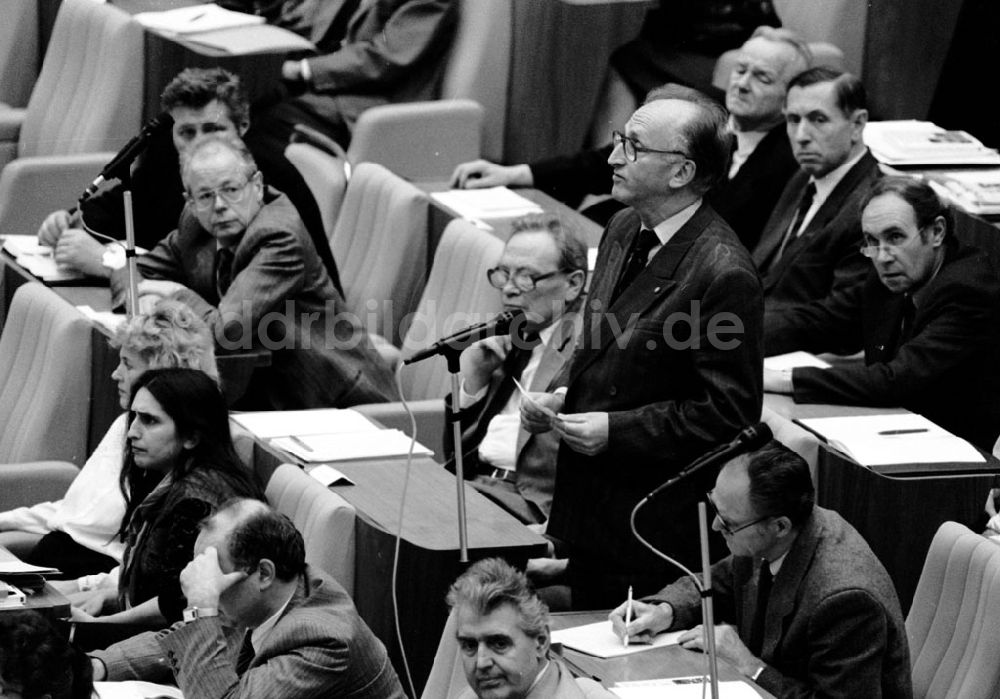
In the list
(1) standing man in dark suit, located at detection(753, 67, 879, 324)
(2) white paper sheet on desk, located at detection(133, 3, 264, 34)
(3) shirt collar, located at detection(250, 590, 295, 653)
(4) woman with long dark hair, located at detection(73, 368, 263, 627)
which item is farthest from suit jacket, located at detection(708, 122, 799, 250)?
(3) shirt collar, located at detection(250, 590, 295, 653)

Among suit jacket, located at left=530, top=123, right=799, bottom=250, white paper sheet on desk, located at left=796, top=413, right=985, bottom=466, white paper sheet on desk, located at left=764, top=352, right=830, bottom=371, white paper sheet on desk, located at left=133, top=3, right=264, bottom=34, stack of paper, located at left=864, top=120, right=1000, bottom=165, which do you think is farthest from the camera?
white paper sheet on desk, located at left=133, top=3, right=264, bottom=34

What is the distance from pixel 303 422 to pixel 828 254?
1.34 metres

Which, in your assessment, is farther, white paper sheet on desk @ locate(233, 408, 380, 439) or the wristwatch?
white paper sheet on desk @ locate(233, 408, 380, 439)

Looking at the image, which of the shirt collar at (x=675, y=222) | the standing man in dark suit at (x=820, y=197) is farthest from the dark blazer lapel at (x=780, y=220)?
the shirt collar at (x=675, y=222)

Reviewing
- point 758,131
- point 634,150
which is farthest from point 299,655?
point 758,131

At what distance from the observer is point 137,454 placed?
4.05 metres

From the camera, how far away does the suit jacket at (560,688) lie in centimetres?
312

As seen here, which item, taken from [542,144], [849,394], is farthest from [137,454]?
[542,144]

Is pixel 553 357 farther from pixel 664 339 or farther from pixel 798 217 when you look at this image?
pixel 798 217

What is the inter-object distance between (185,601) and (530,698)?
0.90 metres

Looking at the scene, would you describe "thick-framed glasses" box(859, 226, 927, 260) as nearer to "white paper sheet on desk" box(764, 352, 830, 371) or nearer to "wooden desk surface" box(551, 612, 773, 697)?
"white paper sheet on desk" box(764, 352, 830, 371)

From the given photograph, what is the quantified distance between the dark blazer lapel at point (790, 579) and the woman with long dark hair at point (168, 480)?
1008 mm

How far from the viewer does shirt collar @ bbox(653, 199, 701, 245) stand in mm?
3766

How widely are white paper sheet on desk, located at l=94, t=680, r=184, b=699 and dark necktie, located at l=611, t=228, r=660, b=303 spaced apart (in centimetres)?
103
